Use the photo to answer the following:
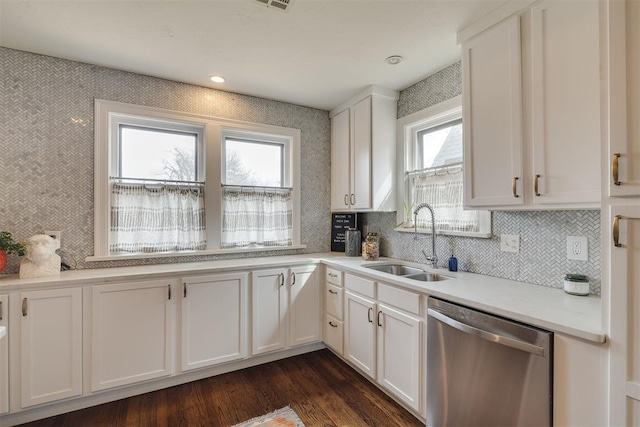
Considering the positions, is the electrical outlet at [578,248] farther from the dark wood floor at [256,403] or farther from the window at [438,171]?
the dark wood floor at [256,403]

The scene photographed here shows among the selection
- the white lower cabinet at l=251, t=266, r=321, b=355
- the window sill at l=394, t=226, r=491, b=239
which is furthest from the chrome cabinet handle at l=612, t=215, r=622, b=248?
the white lower cabinet at l=251, t=266, r=321, b=355

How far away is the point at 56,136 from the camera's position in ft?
7.36

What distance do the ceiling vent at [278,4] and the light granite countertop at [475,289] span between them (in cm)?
179

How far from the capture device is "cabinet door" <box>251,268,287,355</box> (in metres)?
2.53

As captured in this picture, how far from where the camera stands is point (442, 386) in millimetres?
1664

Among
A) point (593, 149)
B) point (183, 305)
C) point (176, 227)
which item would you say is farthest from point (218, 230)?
point (593, 149)

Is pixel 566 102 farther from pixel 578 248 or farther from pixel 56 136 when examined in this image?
pixel 56 136

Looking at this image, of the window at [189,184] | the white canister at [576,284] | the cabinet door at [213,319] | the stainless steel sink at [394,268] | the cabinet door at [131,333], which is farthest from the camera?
the stainless steel sink at [394,268]

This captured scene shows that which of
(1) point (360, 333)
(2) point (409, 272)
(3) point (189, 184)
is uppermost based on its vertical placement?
(3) point (189, 184)

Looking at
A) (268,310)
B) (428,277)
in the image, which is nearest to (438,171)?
(428,277)

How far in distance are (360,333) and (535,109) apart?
1.88 metres

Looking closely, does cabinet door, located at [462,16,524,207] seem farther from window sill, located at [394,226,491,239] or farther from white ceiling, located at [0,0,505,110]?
window sill, located at [394,226,491,239]

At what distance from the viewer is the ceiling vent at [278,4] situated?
5.40ft

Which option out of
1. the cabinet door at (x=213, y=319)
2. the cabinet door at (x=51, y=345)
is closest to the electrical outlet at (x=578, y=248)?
the cabinet door at (x=213, y=319)
